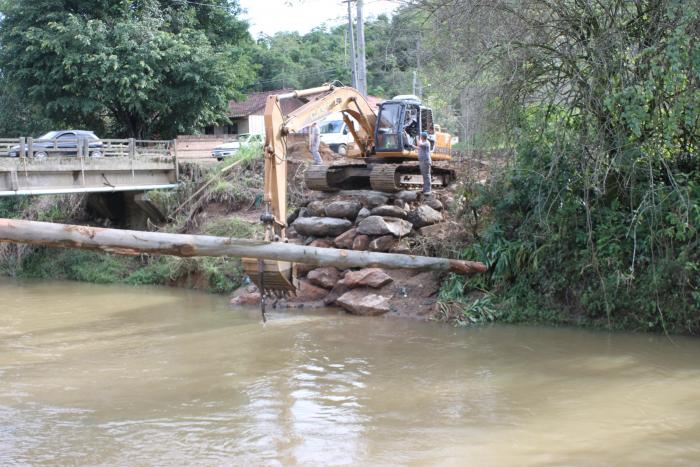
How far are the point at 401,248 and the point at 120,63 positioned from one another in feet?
56.9

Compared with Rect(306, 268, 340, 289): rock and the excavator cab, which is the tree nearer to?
the excavator cab

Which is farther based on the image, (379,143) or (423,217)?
A: (379,143)

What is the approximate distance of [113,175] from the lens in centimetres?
2130

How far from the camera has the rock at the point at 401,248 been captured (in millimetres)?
14580

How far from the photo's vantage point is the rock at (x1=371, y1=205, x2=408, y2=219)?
Answer: 1527cm

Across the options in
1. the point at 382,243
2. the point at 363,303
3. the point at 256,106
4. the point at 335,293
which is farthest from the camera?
the point at 256,106

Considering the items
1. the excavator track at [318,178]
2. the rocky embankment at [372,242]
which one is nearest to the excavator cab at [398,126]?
the rocky embankment at [372,242]

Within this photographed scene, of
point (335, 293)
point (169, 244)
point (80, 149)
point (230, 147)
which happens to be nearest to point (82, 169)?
point (80, 149)

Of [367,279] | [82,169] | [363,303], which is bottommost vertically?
[363,303]

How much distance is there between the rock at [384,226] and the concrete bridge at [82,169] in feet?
30.4

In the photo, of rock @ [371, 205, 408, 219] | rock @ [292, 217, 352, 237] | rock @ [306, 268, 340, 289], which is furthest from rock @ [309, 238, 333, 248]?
rock @ [371, 205, 408, 219]

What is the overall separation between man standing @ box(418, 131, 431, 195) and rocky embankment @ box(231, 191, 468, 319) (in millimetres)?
300

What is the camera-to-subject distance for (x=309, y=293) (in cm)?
1476

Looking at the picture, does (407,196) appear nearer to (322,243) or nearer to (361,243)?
(361,243)
